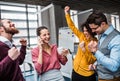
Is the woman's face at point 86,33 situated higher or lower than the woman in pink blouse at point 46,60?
higher

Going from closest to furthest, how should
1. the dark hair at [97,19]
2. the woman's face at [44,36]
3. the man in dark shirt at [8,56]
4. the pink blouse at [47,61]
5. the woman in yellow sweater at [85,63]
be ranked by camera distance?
1. the man in dark shirt at [8,56]
2. the dark hair at [97,19]
3. the pink blouse at [47,61]
4. the woman's face at [44,36]
5. the woman in yellow sweater at [85,63]

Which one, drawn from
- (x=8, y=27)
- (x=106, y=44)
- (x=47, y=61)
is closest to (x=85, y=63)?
(x=47, y=61)

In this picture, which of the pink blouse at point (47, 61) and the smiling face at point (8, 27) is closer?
the smiling face at point (8, 27)

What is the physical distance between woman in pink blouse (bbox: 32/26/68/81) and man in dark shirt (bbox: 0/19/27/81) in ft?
1.00

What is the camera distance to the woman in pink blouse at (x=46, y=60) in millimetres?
2168

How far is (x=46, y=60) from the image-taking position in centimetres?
220

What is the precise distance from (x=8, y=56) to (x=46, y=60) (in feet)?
2.34

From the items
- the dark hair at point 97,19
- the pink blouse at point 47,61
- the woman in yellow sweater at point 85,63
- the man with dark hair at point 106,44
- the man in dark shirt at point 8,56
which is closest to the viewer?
the man in dark shirt at point 8,56

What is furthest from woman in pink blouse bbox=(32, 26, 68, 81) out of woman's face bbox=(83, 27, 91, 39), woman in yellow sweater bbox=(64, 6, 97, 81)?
woman's face bbox=(83, 27, 91, 39)

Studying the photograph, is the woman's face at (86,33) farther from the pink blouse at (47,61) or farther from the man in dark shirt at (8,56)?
the man in dark shirt at (8,56)

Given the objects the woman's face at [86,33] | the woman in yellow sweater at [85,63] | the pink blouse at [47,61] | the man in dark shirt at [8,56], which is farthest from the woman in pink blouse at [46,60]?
the woman's face at [86,33]

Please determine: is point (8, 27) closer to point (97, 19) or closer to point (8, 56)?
point (8, 56)

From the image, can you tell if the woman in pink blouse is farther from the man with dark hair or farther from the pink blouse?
the man with dark hair

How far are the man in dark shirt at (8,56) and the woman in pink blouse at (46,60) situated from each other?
0.30 metres
